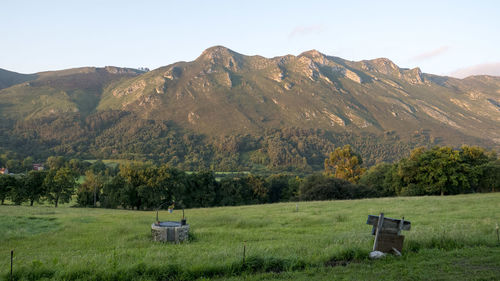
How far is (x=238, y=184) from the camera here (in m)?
83.8

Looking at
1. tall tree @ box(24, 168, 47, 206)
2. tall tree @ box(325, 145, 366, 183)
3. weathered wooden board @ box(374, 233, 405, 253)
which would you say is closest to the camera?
weathered wooden board @ box(374, 233, 405, 253)

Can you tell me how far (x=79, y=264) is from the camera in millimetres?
11438

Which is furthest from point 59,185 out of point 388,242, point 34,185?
point 388,242

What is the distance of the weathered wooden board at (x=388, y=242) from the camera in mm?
Result: 12852

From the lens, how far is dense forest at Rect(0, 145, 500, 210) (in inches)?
2271

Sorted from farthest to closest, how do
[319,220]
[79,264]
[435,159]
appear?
[435,159] < [319,220] < [79,264]

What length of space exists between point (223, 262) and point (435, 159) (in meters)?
56.9

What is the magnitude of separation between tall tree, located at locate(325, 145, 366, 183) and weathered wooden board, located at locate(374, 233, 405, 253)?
78.4 metres

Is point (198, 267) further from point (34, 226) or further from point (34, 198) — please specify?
point (34, 198)

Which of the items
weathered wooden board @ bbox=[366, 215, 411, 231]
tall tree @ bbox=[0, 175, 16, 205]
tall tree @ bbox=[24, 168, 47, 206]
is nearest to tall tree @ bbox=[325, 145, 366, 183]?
tall tree @ bbox=[24, 168, 47, 206]

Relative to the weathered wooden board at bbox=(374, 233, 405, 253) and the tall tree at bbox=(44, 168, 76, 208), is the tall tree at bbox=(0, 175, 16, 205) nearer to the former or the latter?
the tall tree at bbox=(44, 168, 76, 208)

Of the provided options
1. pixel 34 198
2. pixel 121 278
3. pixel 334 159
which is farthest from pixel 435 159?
pixel 34 198

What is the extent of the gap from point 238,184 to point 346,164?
3072 centimetres

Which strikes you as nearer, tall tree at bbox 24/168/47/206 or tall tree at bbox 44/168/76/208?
tall tree at bbox 24/168/47/206
